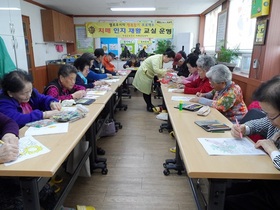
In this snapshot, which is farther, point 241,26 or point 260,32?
point 241,26

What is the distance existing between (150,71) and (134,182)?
2.78 meters

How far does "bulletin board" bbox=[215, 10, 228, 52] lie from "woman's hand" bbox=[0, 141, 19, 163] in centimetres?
508

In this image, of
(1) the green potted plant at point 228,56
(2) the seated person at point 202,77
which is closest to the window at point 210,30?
(1) the green potted plant at point 228,56

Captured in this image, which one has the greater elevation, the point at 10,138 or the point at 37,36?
the point at 37,36

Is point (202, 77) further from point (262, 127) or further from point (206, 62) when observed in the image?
point (262, 127)

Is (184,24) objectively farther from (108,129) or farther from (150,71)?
(108,129)

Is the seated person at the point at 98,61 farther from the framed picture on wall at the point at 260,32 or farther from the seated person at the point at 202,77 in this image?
the framed picture on wall at the point at 260,32

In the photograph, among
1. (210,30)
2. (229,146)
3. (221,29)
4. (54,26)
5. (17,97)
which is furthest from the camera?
(210,30)

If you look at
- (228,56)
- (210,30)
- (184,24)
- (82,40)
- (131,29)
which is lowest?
(228,56)

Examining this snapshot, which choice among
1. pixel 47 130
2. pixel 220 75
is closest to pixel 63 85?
pixel 47 130

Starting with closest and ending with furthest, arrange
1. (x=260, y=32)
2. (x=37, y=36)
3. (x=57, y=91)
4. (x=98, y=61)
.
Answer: (x=57, y=91), (x=260, y=32), (x=98, y=61), (x=37, y=36)

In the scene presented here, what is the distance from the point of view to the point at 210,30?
22.2 feet

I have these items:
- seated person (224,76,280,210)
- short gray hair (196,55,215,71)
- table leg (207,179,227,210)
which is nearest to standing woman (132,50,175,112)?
short gray hair (196,55,215,71)

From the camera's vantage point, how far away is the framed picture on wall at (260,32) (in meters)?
3.12
